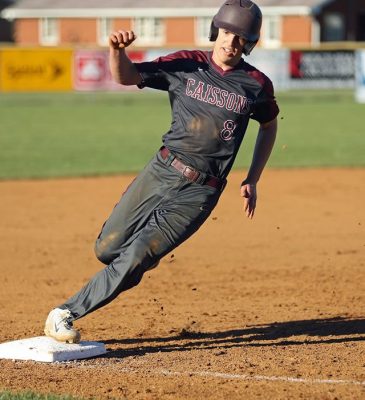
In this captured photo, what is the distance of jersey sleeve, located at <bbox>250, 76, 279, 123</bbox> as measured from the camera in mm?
6344

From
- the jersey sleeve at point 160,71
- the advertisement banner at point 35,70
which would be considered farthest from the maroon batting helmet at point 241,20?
the advertisement banner at point 35,70

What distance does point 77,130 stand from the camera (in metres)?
22.7

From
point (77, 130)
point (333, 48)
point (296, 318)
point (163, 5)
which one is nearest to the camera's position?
point (296, 318)

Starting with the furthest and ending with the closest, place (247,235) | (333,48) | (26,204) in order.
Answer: (333,48)
(26,204)
(247,235)

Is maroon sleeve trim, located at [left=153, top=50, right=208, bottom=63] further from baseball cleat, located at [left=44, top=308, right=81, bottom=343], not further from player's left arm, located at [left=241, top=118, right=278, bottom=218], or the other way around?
baseball cleat, located at [left=44, top=308, right=81, bottom=343]

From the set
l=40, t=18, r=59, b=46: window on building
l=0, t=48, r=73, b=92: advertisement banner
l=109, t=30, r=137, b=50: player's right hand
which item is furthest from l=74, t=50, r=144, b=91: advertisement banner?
l=40, t=18, r=59, b=46: window on building

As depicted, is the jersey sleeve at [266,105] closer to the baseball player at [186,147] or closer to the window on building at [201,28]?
the baseball player at [186,147]

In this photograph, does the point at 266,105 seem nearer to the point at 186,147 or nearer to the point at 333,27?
the point at 186,147

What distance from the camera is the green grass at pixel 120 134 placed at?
55.5ft

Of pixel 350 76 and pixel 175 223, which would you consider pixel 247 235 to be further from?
pixel 350 76

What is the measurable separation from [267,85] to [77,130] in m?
16.6

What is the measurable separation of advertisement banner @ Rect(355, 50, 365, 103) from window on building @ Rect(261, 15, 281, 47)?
24.1m

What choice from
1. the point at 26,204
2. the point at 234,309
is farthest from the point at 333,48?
the point at 234,309

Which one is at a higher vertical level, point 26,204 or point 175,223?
point 175,223
